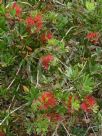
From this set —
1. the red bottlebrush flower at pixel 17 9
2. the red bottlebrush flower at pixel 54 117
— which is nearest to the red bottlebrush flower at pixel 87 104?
the red bottlebrush flower at pixel 54 117

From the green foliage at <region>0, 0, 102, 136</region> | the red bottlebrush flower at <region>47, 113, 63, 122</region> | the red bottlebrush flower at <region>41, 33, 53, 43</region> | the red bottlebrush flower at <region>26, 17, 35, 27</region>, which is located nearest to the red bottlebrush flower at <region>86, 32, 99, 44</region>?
the green foliage at <region>0, 0, 102, 136</region>

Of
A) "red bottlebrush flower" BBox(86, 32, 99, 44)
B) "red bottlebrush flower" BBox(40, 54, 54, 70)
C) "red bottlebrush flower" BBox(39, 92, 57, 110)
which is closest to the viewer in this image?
"red bottlebrush flower" BBox(39, 92, 57, 110)

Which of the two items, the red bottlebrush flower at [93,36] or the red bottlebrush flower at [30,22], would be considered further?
the red bottlebrush flower at [93,36]

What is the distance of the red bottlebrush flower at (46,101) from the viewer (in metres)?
1.73

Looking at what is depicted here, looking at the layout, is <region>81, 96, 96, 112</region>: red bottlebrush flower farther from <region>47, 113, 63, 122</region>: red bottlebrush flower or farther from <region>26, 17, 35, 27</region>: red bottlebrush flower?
<region>26, 17, 35, 27</region>: red bottlebrush flower

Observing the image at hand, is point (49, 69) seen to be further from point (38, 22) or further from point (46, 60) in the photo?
point (38, 22)

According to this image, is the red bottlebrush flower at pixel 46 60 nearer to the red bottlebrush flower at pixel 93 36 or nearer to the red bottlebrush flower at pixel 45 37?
the red bottlebrush flower at pixel 45 37

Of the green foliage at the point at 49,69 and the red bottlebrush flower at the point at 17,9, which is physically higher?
the red bottlebrush flower at the point at 17,9

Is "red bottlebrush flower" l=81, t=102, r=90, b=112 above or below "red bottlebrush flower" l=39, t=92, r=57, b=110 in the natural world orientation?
below

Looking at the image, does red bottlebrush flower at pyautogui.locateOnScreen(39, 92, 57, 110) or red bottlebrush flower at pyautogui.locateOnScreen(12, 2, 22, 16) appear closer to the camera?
red bottlebrush flower at pyautogui.locateOnScreen(39, 92, 57, 110)

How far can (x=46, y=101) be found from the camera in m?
1.72

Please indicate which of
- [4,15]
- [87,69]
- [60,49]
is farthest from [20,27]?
[87,69]

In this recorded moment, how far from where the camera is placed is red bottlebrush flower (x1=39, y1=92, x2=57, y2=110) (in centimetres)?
173

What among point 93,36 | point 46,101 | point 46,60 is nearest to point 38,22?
point 46,60
